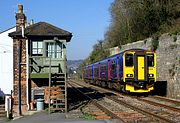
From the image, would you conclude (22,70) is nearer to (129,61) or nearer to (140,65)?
(129,61)

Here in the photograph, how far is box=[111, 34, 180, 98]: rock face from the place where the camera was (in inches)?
1010

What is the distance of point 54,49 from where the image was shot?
20.7m

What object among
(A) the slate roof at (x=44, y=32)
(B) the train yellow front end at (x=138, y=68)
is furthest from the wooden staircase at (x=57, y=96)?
(B) the train yellow front end at (x=138, y=68)

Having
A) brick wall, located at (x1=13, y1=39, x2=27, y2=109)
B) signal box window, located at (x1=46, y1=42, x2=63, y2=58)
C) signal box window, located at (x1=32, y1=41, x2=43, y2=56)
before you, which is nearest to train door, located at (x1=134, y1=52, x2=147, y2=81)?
signal box window, located at (x1=46, y1=42, x2=63, y2=58)

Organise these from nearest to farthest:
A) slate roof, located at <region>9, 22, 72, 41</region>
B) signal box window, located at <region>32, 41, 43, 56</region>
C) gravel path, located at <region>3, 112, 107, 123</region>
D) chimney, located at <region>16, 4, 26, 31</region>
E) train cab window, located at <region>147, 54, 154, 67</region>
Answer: gravel path, located at <region>3, 112, 107, 123</region>
slate roof, located at <region>9, 22, 72, 41</region>
signal box window, located at <region>32, 41, 43, 56</region>
chimney, located at <region>16, 4, 26, 31</region>
train cab window, located at <region>147, 54, 154, 67</region>

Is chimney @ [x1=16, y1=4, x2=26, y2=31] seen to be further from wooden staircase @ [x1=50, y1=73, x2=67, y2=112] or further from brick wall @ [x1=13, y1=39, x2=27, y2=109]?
wooden staircase @ [x1=50, y1=73, x2=67, y2=112]

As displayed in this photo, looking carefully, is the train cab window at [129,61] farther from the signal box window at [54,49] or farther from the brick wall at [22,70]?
the brick wall at [22,70]

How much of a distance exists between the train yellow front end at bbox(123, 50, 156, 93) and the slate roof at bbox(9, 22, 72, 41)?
21.4 feet

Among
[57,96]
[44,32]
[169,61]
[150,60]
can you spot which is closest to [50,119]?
[57,96]

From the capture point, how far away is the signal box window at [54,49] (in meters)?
20.7

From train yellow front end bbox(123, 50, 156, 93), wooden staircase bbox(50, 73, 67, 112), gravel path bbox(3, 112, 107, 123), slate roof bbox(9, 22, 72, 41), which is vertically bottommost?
gravel path bbox(3, 112, 107, 123)

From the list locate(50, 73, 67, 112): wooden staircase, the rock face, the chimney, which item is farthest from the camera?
the rock face

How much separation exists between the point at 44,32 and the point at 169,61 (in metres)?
10.2

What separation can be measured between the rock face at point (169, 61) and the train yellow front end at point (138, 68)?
127cm
